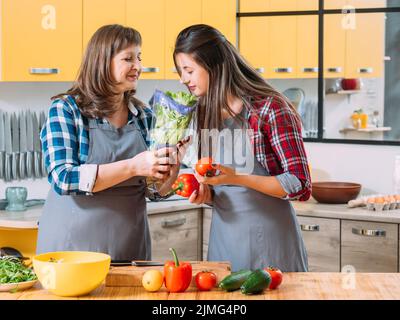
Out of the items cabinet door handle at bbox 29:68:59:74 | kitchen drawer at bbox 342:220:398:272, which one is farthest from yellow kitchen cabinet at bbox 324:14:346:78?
cabinet door handle at bbox 29:68:59:74

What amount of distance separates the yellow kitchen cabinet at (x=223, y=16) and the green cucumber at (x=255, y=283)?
Answer: 253 centimetres

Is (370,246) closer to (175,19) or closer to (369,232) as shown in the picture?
(369,232)

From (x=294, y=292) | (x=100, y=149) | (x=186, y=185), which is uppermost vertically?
(x=100, y=149)

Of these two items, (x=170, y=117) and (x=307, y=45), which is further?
(x=307, y=45)

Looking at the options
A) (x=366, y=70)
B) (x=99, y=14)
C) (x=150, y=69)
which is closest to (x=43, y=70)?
(x=99, y=14)

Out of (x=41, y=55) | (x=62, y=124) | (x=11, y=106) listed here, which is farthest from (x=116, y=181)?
(x=11, y=106)

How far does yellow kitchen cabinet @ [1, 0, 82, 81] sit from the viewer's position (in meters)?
3.78

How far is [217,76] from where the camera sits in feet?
9.07

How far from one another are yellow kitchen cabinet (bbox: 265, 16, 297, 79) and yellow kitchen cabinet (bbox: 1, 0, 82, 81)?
1.41 meters

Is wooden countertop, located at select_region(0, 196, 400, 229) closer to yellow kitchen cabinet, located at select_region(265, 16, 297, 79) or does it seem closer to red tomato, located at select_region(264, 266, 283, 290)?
yellow kitchen cabinet, located at select_region(265, 16, 297, 79)

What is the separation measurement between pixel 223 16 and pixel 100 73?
76.9 inches

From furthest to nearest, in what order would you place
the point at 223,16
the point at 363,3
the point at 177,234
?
the point at 363,3 < the point at 223,16 < the point at 177,234

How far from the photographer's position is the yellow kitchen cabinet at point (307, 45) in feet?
16.0

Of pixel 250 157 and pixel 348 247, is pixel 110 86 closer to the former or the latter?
pixel 250 157
